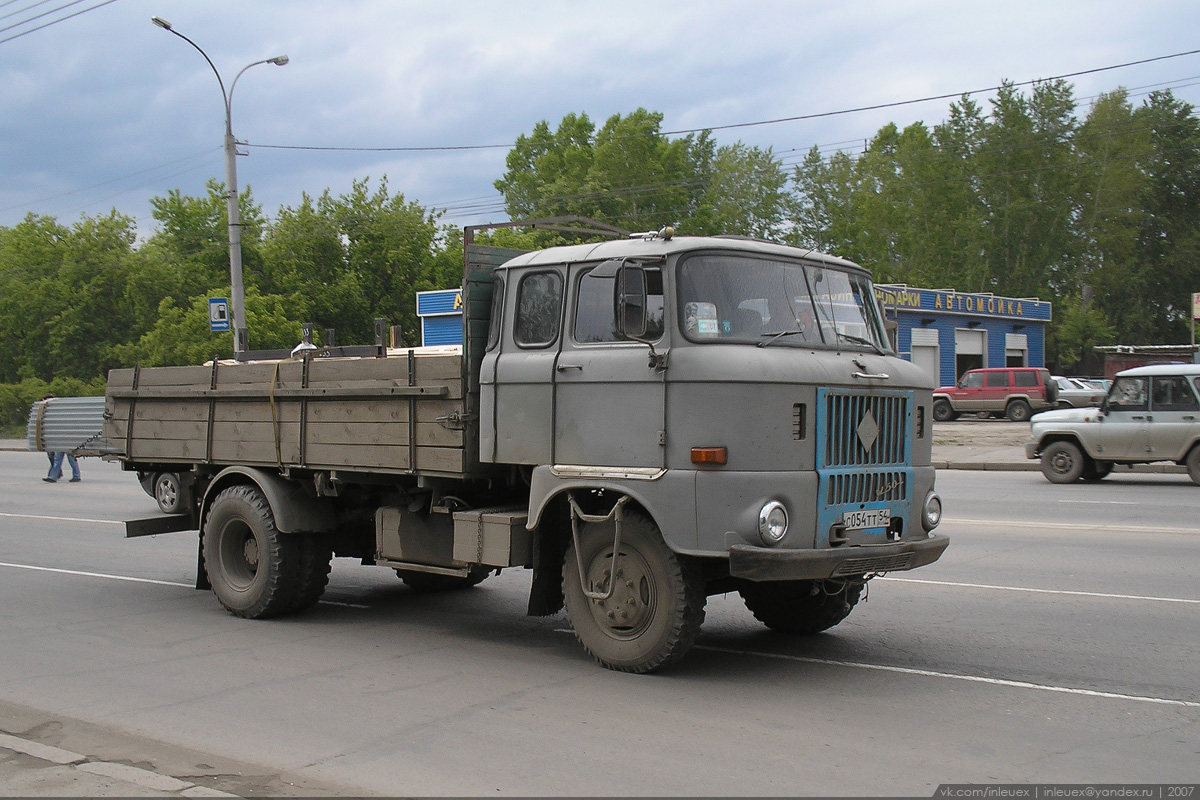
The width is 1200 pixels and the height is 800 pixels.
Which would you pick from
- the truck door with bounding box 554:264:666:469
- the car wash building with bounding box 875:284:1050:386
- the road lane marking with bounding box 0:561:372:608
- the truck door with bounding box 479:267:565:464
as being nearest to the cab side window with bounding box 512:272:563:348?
the truck door with bounding box 479:267:565:464

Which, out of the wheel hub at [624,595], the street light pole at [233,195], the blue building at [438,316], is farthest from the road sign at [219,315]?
the blue building at [438,316]

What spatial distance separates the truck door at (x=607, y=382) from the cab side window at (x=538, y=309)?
0.13 m

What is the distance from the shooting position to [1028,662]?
6738mm

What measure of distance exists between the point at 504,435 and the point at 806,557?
2.14 meters

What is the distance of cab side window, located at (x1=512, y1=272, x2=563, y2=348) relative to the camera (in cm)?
698

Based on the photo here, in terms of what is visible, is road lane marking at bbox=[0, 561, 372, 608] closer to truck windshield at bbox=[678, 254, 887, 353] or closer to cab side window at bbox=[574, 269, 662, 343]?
cab side window at bbox=[574, 269, 662, 343]

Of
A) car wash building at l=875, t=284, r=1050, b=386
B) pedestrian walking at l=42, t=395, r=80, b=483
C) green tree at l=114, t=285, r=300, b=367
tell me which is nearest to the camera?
pedestrian walking at l=42, t=395, r=80, b=483

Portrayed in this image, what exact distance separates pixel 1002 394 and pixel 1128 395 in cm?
2271

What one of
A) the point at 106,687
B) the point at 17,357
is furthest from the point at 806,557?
the point at 17,357

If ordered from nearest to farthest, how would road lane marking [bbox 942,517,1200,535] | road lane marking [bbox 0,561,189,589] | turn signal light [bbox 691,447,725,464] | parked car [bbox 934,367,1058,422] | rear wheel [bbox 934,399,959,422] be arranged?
turn signal light [bbox 691,447,725,464] → road lane marking [bbox 0,561,189,589] → road lane marking [bbox 942,517,1200,535] → parked car [bbox 934,367,1058,422] → rear wheel [bbox 934,399,959,422]

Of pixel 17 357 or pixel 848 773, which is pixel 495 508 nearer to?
pixel 848 773

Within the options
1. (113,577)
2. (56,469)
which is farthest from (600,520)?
(56,469)

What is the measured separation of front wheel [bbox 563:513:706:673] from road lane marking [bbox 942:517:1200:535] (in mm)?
7960

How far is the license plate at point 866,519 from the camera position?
6.32m
